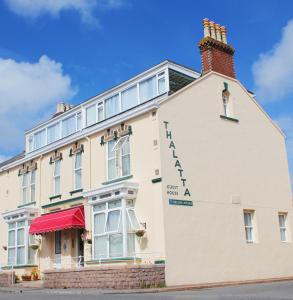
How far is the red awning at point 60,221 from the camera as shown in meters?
22.7

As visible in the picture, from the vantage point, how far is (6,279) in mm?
24562

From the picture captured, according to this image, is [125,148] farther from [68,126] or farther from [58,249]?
[58,249]

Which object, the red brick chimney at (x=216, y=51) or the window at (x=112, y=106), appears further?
the window at (x=112, y=106)

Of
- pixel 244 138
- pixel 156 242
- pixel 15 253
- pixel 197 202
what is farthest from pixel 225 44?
pixel 15 253

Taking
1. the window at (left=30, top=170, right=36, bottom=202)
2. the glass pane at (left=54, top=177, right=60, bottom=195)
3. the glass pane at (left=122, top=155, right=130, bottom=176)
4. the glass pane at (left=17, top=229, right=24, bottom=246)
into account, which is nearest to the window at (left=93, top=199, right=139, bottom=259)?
the glass pane at (left=122, top=155, right=130, bottom=176)

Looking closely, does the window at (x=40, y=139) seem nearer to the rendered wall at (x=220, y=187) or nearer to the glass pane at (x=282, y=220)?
the rendered wall at (x=220, y=187)

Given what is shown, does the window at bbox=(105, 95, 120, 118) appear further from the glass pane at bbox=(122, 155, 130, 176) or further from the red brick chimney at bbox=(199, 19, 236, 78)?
the red brick chimney at bbox=(199, 19, 236, 78)

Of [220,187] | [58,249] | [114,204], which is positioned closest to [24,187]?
[58,249]

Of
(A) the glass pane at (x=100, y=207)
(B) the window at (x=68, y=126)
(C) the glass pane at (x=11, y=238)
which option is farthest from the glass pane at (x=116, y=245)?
(C) the glass pane at (x=11, y=238)

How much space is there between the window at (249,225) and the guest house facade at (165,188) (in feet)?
0.18

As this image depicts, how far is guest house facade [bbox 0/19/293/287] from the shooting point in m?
19.8

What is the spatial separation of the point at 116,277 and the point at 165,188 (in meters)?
4.09

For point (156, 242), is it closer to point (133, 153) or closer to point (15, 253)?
point (133, 153)

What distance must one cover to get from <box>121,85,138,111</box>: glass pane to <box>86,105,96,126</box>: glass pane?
2.34m
